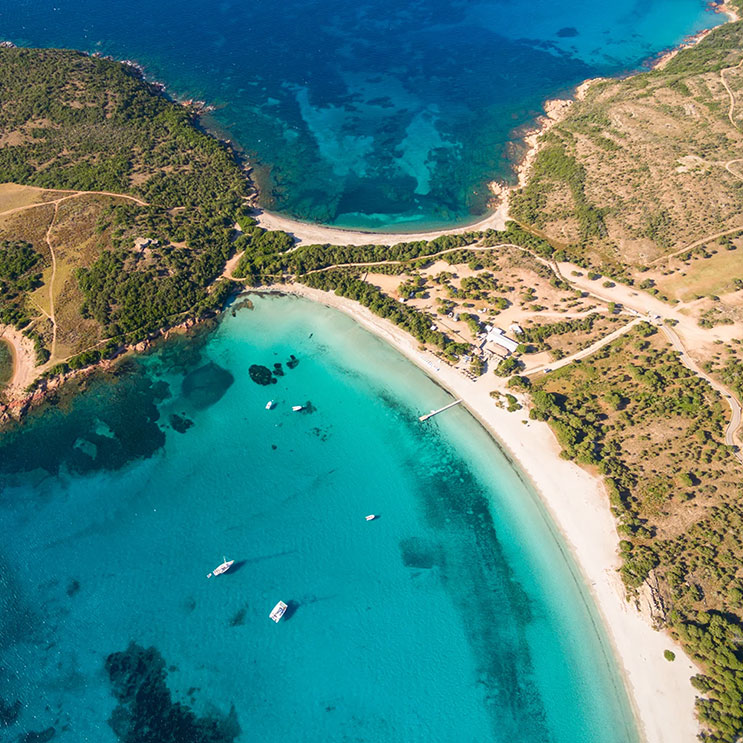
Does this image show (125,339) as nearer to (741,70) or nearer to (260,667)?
(260,667)

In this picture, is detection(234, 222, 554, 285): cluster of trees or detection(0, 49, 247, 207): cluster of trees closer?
detection(234, 222, 554, 285): cluster of trees

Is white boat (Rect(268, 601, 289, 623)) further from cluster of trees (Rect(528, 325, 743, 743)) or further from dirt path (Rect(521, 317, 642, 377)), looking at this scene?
dirt path (Rect(521, 317, 642, 377))

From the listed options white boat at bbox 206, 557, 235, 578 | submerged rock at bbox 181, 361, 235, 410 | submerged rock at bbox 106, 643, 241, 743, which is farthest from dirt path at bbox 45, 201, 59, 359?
submerged rock at bbox 106, 643, 241, 743

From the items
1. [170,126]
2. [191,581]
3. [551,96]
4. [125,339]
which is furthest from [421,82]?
[191,581]

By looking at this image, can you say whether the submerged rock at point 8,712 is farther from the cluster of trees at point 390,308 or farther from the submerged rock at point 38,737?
the cluster of trees at point 390,308

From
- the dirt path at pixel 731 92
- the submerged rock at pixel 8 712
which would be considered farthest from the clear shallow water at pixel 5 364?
the dirt path at pixel 731 92

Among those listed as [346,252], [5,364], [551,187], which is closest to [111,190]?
[5,364]
